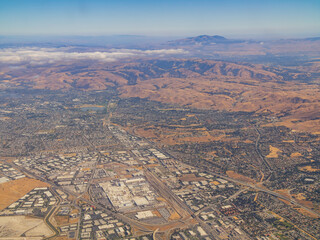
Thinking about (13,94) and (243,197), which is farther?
(13,94)

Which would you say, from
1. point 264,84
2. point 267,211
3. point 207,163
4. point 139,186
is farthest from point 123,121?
point 264,84

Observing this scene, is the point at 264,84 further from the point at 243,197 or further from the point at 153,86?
the point at 243,197

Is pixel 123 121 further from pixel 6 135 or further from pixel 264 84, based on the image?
pixel 264 84

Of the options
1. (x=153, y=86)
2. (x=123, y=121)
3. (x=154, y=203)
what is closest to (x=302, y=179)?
(x=154, y=203)

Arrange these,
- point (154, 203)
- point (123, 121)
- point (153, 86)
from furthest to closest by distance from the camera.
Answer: point (153, 86) < point (123, 121) < point (154, 203)

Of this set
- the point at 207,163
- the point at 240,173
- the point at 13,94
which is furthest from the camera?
the point at 13,94

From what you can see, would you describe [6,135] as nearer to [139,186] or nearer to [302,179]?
[139,186]

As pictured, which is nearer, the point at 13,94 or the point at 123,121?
the point at 123,121

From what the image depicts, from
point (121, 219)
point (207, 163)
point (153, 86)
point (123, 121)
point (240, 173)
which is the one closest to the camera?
point (121, 219)

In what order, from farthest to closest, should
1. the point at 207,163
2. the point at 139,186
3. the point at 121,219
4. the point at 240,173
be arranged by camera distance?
the point at 207,163 < the point at 240,173 < the point at 139,186 < the point at 121,219
